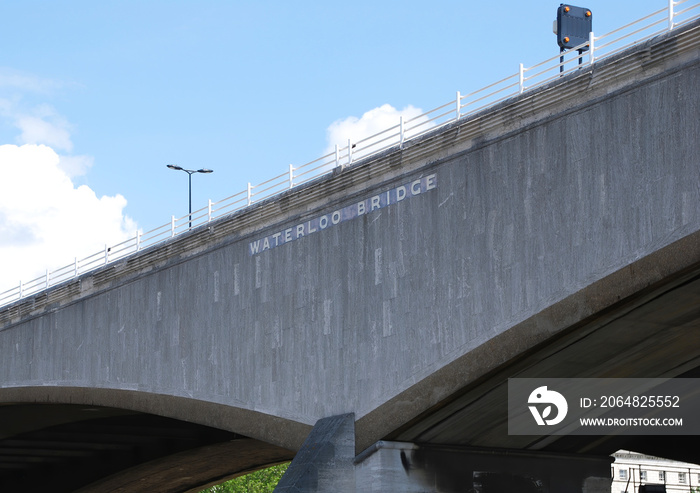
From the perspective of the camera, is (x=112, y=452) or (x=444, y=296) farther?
(x=112, y=452)

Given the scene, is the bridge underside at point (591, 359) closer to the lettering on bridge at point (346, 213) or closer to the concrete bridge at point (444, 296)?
the concrete bridge at point (444, 296)

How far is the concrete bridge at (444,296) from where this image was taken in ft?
61.2

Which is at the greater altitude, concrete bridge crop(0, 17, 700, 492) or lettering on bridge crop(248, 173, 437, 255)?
lettering on bridge crop(248, 173, 437, 255)

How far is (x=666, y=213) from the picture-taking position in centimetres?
1778

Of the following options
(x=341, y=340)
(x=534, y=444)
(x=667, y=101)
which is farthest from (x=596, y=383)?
(x=667, y=101)

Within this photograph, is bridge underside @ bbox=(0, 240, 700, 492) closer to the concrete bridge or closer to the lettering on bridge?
the concrete bridge

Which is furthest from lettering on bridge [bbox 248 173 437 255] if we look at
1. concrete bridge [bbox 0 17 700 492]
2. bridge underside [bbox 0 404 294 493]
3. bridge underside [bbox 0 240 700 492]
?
bridge underside [bbox 0 404 294 493]

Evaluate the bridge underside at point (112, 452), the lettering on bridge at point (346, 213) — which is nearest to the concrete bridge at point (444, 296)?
the lettering on bridge at point (346, 213)

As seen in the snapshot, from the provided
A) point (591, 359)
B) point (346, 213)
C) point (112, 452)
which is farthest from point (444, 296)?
point (112, 452)

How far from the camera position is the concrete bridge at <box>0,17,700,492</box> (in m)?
18.7

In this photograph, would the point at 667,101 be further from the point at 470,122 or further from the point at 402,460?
the point at 402,460

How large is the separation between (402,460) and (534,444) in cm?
373

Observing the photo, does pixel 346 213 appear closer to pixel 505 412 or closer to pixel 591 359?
pixel 505 412

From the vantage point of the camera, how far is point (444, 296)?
870 inches
